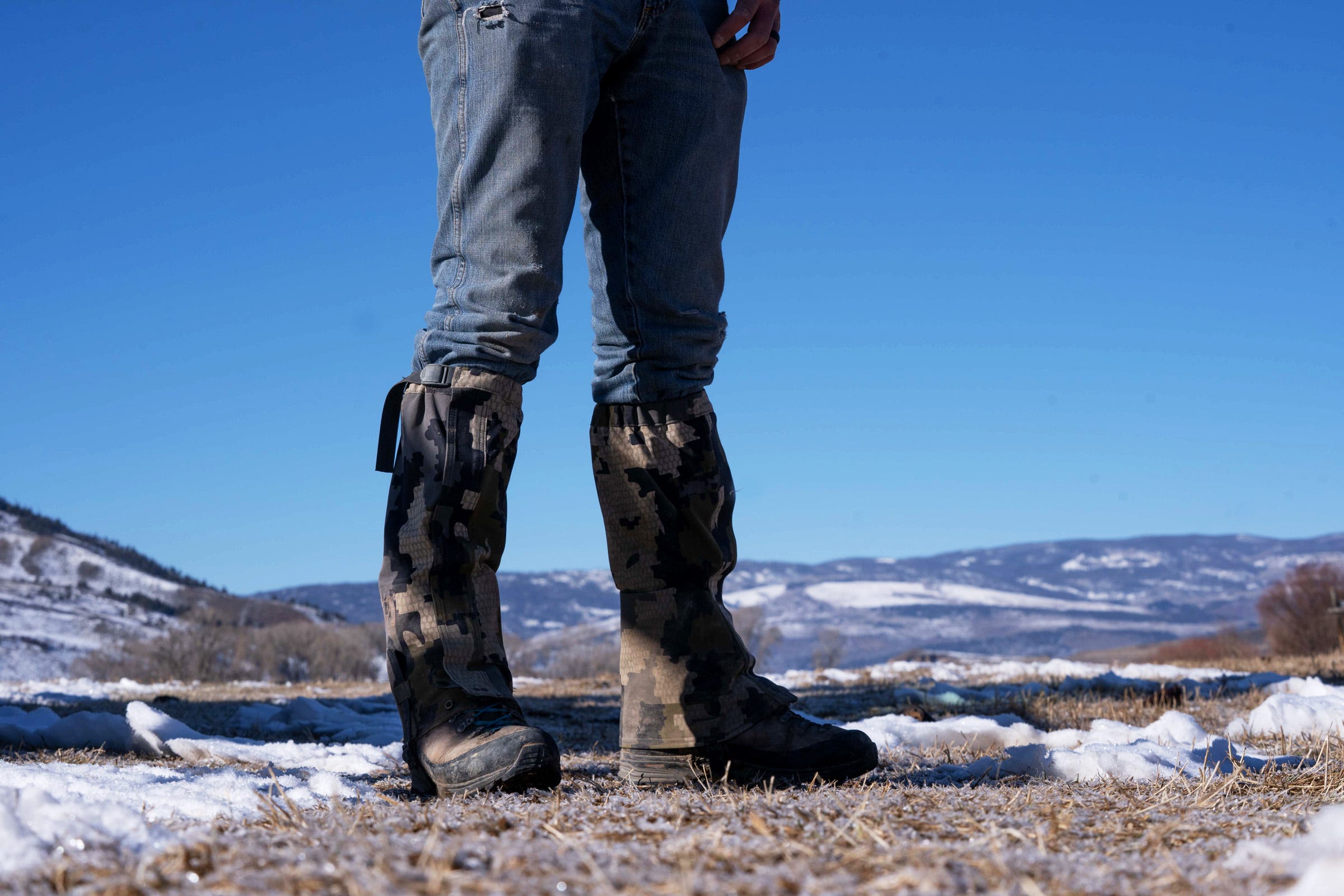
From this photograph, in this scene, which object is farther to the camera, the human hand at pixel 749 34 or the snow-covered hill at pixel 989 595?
the snow-covered hill at pixel 989 595

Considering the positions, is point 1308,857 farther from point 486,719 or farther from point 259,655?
point 259,655

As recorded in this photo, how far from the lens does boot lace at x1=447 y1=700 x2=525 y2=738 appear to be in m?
1.32

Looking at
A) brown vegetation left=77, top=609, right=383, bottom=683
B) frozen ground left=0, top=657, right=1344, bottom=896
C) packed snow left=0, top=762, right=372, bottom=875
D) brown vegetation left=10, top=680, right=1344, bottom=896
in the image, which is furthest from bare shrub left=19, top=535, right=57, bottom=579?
brown vegetation left=10, top=680, right=1344, bottom=896

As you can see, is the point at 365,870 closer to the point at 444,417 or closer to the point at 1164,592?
the point at 444,417

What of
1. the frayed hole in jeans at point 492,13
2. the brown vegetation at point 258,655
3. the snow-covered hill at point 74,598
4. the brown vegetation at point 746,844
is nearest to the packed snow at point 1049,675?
the brown vegetation at point 746,844

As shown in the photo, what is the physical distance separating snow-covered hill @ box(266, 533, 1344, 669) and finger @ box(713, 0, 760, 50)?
2718 inches

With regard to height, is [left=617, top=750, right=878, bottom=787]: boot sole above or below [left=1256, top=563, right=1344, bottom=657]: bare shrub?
above


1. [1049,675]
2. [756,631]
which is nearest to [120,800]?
[1049,675]

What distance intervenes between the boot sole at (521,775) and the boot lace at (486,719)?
0.06 metres

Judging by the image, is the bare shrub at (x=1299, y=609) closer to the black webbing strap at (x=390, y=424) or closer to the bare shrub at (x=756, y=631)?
the bare shrub at (x=756, y=631)

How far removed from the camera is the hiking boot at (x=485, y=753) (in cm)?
123

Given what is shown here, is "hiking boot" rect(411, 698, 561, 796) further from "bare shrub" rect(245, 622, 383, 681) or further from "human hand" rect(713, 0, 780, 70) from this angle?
"bare shrub" rect(245, 622, 383, 681)

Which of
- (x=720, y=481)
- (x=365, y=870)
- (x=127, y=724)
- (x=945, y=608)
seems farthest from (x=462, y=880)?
(x=945, y=608)

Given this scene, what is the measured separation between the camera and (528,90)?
4.87 ft
